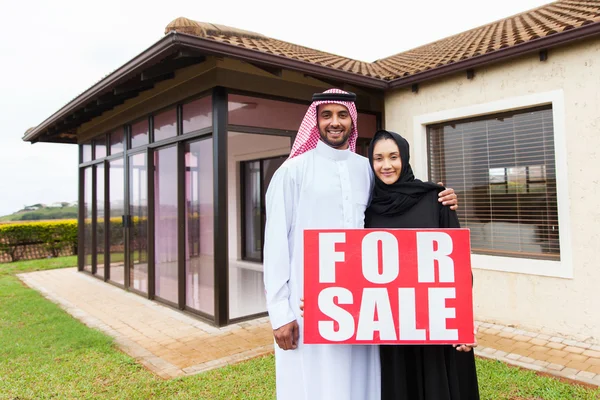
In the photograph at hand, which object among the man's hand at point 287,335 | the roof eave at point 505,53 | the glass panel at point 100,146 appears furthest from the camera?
the glass panel at point 100,146

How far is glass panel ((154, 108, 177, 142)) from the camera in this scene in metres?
5.93

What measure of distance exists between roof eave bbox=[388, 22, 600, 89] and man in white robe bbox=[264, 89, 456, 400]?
3.37m

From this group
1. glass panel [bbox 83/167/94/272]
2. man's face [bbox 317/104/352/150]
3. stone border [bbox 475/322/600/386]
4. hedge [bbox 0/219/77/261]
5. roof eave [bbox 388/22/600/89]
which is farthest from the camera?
hedge [bbox 0/219/77/261]

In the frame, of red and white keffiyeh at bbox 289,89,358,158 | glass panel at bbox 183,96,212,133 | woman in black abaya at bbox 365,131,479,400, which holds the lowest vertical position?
woman in black abaya at bbox 365,131,479,400

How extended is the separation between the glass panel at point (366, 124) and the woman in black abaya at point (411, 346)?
4537mm

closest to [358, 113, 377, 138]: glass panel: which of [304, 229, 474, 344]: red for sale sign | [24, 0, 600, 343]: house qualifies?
[24, 0, 600, 343]: house

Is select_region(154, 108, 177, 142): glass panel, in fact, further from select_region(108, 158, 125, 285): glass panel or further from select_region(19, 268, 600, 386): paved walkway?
select_region(19, 268, 600, 386): paved walkway

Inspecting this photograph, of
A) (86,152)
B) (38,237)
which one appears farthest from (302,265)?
(38,237)

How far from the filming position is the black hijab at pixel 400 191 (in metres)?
1.92

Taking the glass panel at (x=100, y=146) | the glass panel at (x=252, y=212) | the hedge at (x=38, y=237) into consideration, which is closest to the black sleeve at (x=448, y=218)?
the glass panel at (x=100, y=146)

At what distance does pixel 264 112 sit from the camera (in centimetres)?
539

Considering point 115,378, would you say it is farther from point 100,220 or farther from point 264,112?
point 100,220

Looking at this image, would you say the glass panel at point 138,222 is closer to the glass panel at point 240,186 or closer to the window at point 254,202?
the glass panel at point 240,186

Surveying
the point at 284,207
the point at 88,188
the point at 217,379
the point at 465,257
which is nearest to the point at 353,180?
the point at 284,207
